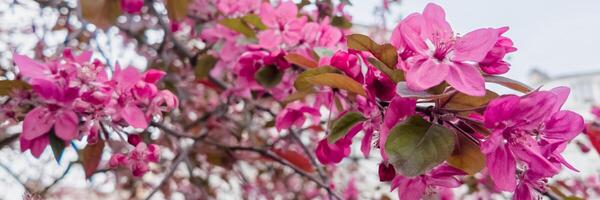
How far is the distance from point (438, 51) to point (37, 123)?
0.59 m

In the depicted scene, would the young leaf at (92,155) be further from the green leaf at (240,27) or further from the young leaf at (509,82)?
the young leaf at (509,82)

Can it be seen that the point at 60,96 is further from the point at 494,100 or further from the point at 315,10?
the point at 315,10

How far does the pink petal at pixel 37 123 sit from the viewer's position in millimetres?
835

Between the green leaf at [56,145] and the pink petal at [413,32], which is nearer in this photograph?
the pink petal at [413,32]

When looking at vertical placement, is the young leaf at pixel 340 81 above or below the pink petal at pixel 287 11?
above

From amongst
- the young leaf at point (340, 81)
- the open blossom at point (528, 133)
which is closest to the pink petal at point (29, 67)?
the young leaf at point (340, 81)

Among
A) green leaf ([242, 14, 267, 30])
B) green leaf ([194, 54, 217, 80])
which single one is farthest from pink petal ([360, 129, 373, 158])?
green leaf ([194, 54, 217, 80])

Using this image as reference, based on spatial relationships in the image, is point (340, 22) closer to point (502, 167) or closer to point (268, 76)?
point (268, 76)

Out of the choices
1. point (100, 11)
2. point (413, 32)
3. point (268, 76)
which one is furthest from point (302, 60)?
point (100, 11)

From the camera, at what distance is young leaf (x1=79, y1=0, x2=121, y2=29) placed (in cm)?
112

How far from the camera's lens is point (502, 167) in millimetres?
609

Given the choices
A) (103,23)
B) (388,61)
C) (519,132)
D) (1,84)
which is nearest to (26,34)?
(103,23)

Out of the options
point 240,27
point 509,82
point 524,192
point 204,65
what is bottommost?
point 204,65

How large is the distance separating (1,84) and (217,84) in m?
0.82
